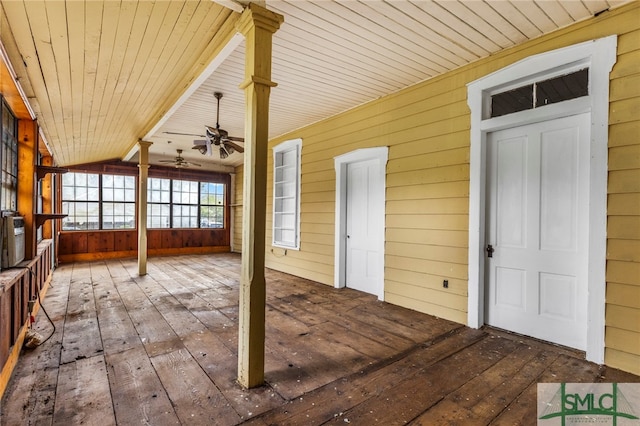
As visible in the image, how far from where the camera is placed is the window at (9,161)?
2746 mm

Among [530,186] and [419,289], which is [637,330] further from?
[419,289]

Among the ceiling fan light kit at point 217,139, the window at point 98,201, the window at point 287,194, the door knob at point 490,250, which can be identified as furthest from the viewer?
the window at point 98,201

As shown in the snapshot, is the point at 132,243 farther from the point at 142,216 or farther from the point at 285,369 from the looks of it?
the point at 285,369

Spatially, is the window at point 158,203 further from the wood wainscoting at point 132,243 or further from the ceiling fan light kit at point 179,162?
the ceiling fan light kit at point 179,162

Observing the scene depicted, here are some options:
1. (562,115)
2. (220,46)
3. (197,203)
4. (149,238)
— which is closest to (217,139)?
(220,46)

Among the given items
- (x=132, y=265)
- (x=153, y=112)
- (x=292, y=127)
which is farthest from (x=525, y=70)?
(x=132, y=265)

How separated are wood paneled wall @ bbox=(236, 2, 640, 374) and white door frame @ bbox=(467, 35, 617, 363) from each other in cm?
6

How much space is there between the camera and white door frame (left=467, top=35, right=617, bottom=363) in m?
2.50

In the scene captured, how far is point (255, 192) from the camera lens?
2158 mm

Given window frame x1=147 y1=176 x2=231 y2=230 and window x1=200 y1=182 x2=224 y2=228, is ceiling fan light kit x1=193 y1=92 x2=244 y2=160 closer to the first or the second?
window frame x1=147 y1=176 x2=231 y2=230

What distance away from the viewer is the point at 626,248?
7.88 feet

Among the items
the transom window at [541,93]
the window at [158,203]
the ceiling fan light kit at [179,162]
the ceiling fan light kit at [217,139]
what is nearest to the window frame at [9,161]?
the ceiling fan light kit at [217,139]

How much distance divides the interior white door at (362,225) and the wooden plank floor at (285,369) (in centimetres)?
78

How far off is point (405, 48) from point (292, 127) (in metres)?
3.26
